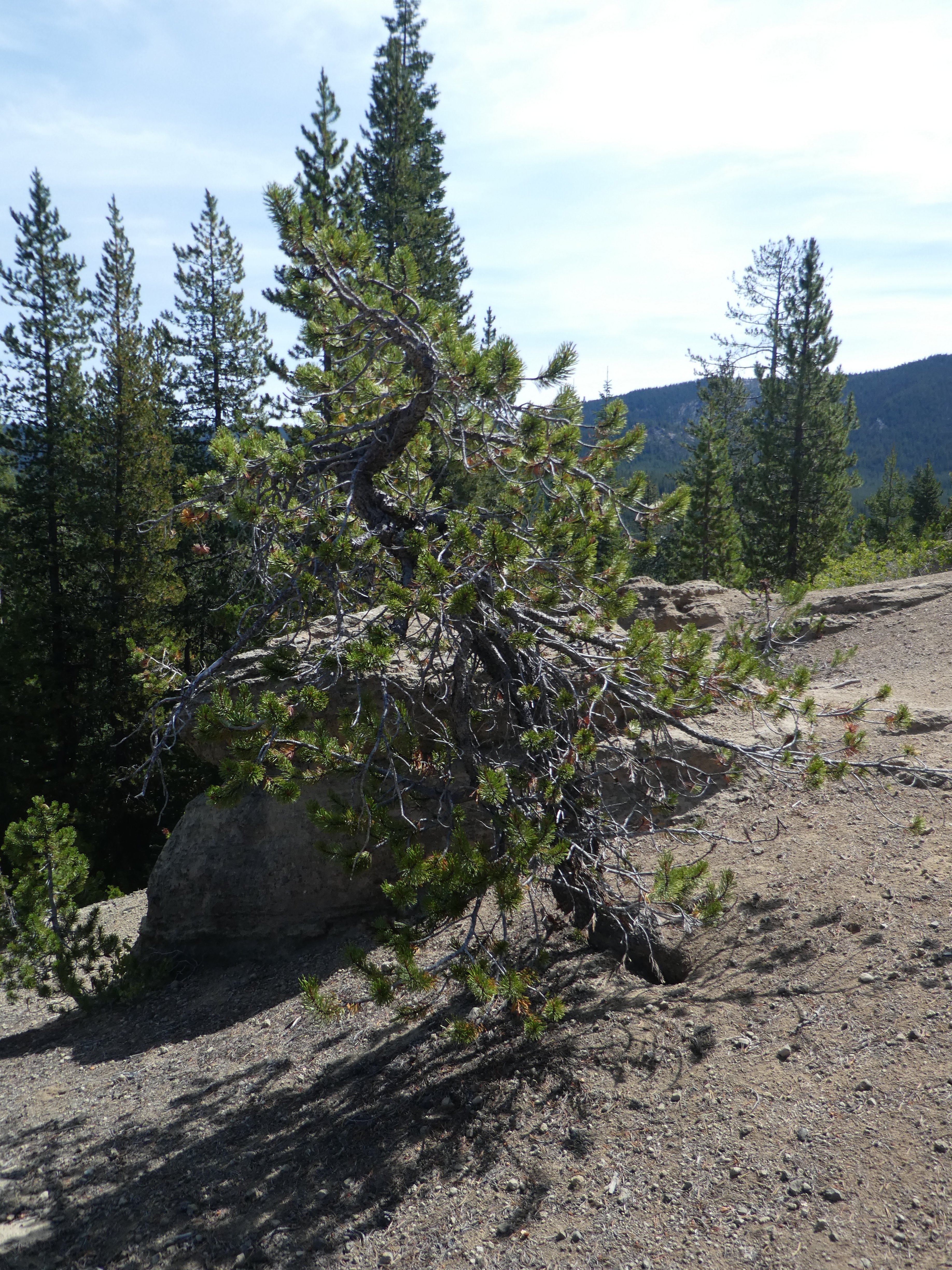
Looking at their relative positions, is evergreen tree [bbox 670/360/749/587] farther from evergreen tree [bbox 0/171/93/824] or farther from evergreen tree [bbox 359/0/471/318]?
evergreen tree [bbox 0/171/93/824]

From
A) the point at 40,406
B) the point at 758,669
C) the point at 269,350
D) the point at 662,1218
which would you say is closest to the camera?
the point at 662,1218

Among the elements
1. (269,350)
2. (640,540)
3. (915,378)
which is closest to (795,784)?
(640,540)

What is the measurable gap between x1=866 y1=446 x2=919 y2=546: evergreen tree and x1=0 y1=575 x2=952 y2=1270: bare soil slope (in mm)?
37340

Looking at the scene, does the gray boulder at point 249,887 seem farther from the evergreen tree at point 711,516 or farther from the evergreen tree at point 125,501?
the evergreen tree at point 711,516

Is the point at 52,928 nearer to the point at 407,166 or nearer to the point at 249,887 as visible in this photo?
the point at 249,887

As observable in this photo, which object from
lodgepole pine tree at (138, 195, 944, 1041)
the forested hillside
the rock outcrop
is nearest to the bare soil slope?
lodgepole pine tree at (138, 195, 944, 1041)

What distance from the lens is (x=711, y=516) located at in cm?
2317

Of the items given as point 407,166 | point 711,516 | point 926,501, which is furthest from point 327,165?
point 926,501

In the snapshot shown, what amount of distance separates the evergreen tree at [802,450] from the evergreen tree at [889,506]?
1601 centimetres

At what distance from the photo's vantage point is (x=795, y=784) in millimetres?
4598

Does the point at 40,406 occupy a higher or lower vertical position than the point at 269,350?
lower

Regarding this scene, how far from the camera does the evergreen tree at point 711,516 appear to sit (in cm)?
2294

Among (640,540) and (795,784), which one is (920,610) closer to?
(795,784)

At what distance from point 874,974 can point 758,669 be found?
1286 millimetres
